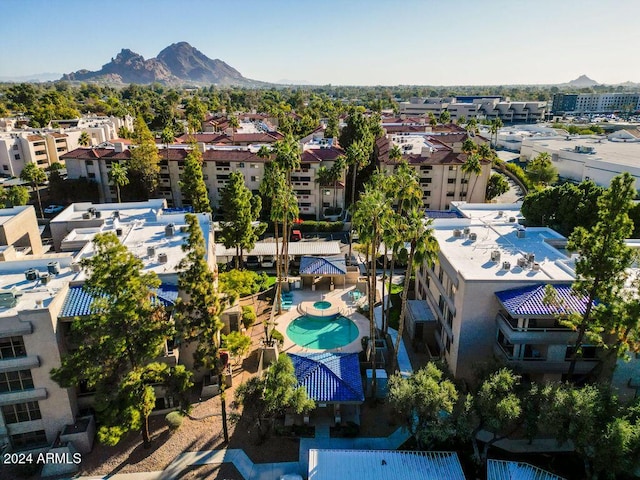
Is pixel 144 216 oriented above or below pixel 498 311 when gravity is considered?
above

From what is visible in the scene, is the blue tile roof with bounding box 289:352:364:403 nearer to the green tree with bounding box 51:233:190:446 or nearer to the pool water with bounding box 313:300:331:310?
the green tree with bounding box 51:233:190:446

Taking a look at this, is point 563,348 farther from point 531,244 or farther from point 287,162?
point 287,162

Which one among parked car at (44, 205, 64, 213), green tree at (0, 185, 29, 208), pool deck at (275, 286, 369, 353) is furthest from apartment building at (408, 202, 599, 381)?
parked car at (44, 205, 64, 213)

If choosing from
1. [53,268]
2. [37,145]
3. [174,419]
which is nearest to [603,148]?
[174,419]

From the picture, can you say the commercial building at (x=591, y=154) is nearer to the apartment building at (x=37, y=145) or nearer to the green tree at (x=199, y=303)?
the green tree at (x=199, y=303)

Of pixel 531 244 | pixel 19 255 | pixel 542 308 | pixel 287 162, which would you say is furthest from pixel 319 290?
pixel 19 255

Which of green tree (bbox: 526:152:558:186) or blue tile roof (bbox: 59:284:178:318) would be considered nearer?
blue tile roof (bbox: 59:284:178:318)

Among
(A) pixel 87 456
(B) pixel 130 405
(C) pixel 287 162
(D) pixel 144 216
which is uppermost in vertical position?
(C) pixel 287 162
